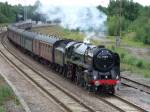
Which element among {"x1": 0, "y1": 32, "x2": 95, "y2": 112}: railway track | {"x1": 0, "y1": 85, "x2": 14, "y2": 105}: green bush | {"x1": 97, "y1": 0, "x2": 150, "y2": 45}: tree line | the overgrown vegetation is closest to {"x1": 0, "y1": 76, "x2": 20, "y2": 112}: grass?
{"x1": 0, "y1": 85, "x2": 14, "y2": 105}: green bush

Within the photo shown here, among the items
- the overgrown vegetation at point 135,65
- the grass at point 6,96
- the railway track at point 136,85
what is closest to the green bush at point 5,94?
the grass at point 6,96

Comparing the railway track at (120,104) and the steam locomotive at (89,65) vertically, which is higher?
the steam locomotive at (89,65)

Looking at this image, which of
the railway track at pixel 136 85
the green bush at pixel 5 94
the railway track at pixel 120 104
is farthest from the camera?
the railway track at pixel 136 85

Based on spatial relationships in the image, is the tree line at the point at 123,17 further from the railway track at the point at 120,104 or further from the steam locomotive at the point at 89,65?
the railway track at the point at 120,104

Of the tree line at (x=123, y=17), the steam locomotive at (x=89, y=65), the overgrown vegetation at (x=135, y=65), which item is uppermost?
the tree line at (x=123, y=17)

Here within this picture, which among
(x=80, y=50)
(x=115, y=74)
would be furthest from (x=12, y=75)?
(x=115, y=74)

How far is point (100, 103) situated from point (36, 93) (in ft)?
12.7

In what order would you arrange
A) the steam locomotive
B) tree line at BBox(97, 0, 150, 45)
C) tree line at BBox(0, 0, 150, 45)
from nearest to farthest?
1. the steam locomotive
2. tree line at BBox(0, 0, 150, 45)
3. tree line at BBox(97, 0, 150, 45)

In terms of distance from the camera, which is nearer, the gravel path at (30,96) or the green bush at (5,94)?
the gravel path at (30,96)

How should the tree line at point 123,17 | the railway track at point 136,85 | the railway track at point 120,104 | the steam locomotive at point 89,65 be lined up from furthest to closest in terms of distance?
the tree line at point 123,17, the railway track at point 136,85, the steam locomotive at point 89,65, the railway track at point 120,104

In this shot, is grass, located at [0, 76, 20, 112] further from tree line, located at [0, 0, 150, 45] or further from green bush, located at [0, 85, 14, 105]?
tree line, located at [0, 0, 150, 45]

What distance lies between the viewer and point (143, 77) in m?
30.4

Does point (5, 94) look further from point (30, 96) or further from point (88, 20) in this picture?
point (88, 20)

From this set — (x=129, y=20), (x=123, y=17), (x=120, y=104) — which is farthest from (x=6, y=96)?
(x=129, y=20)
